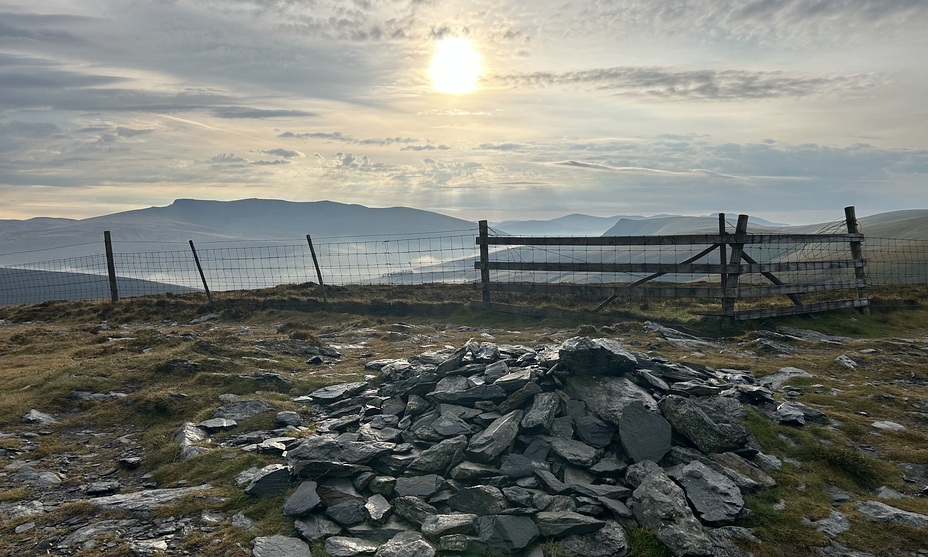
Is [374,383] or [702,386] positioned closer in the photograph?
[702,386]

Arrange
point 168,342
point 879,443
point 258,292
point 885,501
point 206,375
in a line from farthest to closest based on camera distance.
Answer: point 258,292 → point 168,342 → point 206,375 → point 879,443 → point 885,501

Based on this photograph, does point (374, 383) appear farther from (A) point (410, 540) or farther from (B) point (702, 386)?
(B) point (702, 386)

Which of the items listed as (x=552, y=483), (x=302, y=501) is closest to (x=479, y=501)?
(x=552, y=483)

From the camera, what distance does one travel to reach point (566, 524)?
568cm

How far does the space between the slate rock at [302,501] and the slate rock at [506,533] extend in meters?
1.89

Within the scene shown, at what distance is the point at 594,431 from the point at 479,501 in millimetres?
1901

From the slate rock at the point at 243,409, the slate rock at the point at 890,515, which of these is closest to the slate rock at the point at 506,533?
the slate rock at the point at 890,515

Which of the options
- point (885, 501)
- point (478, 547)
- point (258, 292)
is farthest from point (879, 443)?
point (258, 292)

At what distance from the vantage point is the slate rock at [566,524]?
5668 millimetres

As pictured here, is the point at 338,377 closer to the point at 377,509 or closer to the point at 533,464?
the point at 377,509

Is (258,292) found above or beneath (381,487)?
above

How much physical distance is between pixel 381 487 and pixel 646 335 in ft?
33.7

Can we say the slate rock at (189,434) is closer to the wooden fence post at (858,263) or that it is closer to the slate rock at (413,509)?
the slate rock at (413,509)

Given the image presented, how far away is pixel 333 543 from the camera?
18.6ft
